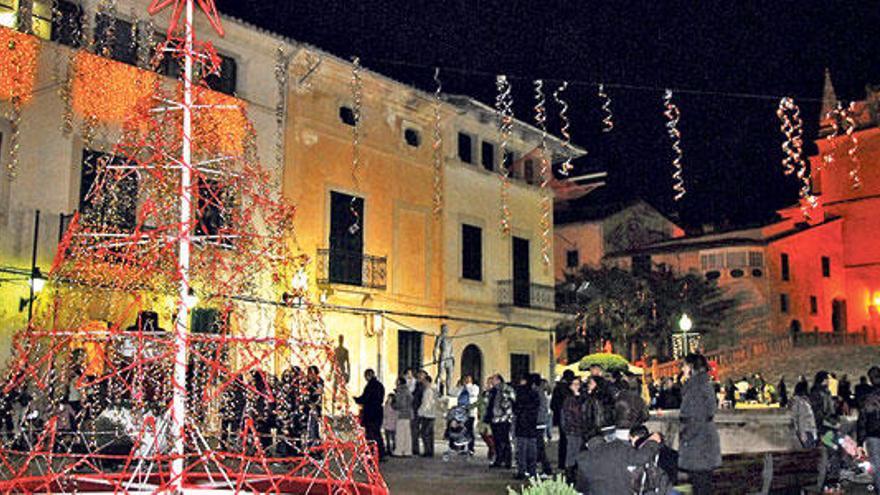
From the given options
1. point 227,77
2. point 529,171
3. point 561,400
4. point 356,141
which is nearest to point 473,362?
point 529,171

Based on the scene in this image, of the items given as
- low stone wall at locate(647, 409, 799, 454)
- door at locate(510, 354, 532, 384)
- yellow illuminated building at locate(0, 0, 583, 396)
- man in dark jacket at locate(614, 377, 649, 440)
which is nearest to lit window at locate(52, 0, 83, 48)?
yellow illuminated building at locate(0, 0, 583, 396)

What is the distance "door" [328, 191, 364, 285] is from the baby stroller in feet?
23.9

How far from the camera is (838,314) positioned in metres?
49.2

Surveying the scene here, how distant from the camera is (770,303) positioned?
144 ft

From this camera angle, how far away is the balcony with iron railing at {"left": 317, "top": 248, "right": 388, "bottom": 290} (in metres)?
22.5

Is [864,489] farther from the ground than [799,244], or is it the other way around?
[799,244]

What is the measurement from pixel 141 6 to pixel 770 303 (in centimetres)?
3458

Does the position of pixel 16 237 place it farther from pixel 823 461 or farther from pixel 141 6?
pixel 823 461

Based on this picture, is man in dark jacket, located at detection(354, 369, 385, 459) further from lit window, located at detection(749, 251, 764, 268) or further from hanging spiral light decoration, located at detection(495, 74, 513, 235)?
lit window, located at detection(749, 251, 764, 268)

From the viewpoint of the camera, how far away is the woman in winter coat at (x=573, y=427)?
11461 mm

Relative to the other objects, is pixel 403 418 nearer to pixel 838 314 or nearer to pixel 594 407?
pixel 594 407

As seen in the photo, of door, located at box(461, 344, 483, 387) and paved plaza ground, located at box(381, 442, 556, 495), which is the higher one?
door, located at box(461, 344, 483, 387)

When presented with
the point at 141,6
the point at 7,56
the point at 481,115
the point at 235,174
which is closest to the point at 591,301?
the point at 481,115

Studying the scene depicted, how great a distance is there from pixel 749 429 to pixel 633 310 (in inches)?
1129
